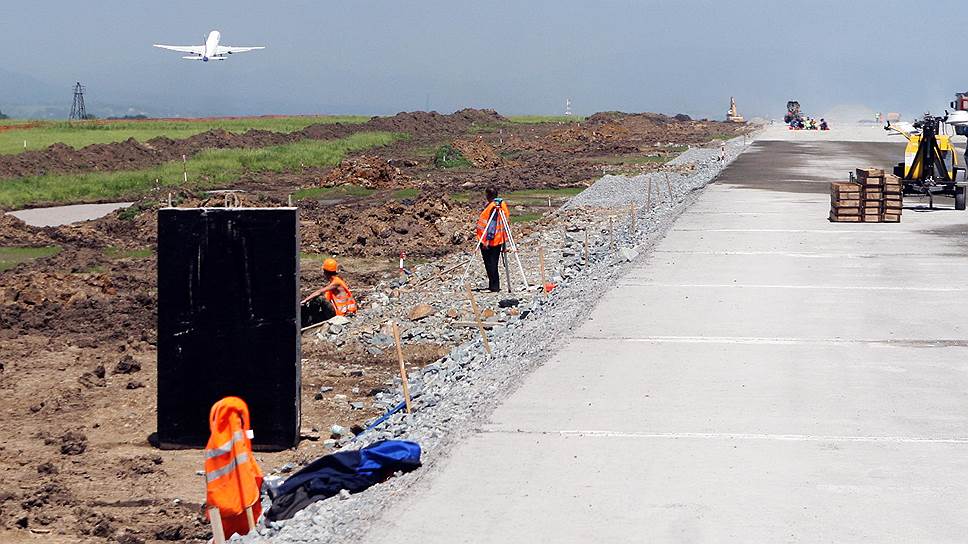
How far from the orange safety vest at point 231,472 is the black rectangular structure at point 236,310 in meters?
3.09

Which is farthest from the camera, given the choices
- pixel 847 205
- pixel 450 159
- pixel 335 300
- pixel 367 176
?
pixel 450 159

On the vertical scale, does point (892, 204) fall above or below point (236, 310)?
above

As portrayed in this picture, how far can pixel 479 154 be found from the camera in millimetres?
60406

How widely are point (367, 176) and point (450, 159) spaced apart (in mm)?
13298

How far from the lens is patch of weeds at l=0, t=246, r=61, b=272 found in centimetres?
2723

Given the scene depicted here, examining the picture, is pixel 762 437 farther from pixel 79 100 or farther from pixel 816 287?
pixel 79 100

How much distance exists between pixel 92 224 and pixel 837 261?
18.7 meters

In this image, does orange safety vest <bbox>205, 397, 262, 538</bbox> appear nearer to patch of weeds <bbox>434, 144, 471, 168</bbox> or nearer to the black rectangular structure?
the black rectangular structure

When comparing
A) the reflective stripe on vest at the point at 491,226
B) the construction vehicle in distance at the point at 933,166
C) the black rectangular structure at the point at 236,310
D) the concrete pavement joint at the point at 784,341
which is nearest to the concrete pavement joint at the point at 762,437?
the black rectangular structure at the point at 236,310

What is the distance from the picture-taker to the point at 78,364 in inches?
666

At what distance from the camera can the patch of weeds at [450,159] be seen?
58066mm

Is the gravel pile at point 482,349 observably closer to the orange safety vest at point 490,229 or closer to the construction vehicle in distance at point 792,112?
the orange safety vest at point 490,229

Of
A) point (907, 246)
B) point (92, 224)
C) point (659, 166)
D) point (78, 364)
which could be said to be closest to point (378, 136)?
point (659, 166)

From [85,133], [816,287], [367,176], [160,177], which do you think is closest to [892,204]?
[816,287]
